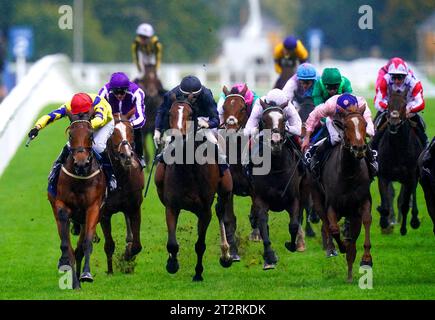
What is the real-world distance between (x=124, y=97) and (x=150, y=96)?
715 cm

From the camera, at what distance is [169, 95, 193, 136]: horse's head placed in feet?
45.5

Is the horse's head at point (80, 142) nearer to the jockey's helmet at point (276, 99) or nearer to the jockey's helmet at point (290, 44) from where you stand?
the jockey's helmet at point (276, 99)

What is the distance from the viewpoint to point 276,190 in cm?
1516

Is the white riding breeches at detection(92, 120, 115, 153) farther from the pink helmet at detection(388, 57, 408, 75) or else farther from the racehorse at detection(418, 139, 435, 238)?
the pink helmet at detection(388, 57, 408, 75)

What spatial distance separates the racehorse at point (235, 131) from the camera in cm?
1584

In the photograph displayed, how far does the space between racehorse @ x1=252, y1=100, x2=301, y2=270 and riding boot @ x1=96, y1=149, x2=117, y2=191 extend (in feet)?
4.84

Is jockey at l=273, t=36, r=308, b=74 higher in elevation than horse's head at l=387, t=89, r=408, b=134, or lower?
higher

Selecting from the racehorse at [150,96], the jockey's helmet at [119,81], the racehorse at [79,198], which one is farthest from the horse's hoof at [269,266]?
the racehorse at [150,96]

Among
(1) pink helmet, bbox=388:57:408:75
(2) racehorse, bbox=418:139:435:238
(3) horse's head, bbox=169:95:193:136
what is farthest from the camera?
(1) pink helmet, bbox=388:57:408:75

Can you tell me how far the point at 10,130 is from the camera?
938 inches

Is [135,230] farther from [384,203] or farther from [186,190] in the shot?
[384,203]

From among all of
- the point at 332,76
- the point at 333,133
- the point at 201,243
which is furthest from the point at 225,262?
the point at 332,76

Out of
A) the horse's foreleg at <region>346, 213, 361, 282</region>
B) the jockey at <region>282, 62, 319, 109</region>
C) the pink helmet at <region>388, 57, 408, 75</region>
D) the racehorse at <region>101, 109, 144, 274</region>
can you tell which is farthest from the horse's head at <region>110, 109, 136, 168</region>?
the pink helmet at <region>388, 57, 408, 75</region>
